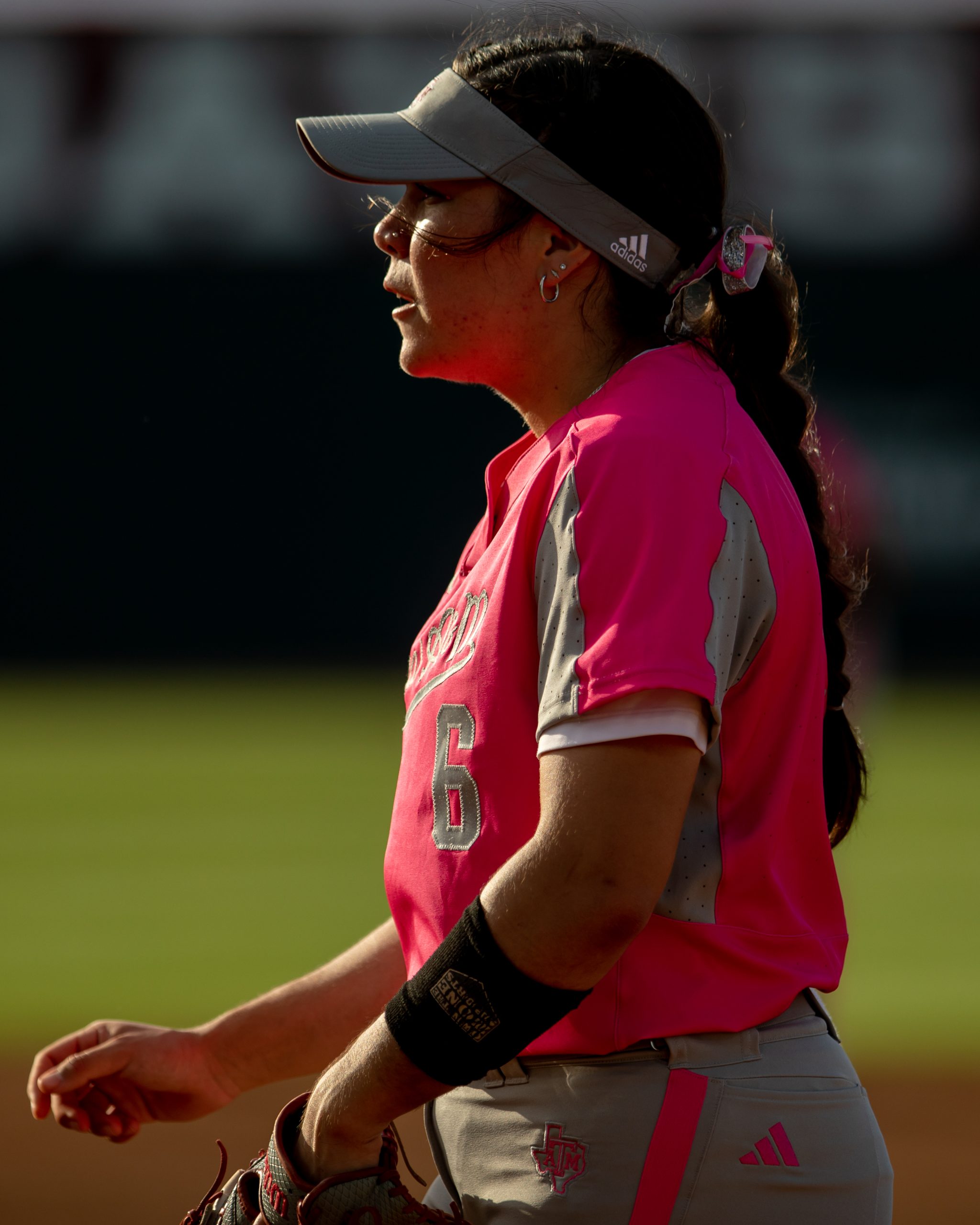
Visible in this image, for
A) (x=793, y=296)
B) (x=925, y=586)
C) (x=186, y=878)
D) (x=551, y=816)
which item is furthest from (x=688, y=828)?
(x=925, y=586)

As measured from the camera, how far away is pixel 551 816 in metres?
1.32

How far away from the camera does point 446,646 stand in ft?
5.23

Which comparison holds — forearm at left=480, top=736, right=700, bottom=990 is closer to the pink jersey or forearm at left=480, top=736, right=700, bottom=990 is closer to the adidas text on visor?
the pink jersey

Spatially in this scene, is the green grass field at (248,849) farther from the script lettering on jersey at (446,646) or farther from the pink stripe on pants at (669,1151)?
the pink stripe on pants at (669,1151)

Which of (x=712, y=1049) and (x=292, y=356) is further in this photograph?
(x=292, y=356)

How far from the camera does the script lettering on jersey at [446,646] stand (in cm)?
152

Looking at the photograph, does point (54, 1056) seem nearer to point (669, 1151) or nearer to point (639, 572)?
point (669, 1151)

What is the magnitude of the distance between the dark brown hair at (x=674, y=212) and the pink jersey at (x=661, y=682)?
0.16 meters

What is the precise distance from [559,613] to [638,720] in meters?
0.13

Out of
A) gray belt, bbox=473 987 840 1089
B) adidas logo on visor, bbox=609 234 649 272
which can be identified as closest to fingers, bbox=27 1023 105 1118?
gray belt, bbox=473 987 840 1089

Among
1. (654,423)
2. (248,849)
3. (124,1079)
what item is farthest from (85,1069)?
(248,849)

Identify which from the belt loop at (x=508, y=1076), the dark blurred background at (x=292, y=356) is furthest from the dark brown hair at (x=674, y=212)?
the dark blurred background at (x=292, y=356)

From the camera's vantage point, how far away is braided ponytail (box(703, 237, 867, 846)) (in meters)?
1.74

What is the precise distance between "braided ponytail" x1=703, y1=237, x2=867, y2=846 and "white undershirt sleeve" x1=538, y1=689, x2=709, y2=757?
43cm
